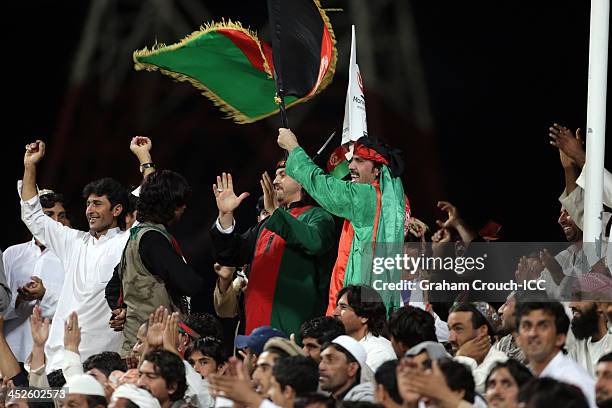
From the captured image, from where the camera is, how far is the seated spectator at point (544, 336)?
18.9ft

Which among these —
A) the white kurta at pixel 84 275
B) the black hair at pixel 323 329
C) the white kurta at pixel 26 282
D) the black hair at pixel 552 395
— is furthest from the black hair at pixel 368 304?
the white kurta at pixel 26 282

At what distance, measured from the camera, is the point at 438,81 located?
1005 cm

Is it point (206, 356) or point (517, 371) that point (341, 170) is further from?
point (517, 371)

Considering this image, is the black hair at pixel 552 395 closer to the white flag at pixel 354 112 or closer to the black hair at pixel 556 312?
the black hair at pixel 556 312

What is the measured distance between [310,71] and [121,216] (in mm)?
1408

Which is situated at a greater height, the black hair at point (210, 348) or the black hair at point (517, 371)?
the black hair at point (210, 348)

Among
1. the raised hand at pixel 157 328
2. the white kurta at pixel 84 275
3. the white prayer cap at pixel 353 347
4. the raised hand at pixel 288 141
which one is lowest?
the white prayer cap at pixel 353 347

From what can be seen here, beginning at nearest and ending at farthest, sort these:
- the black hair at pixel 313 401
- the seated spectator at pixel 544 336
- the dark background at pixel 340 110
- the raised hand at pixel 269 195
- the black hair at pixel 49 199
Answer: the black hair at pixel 313 401, the seated spectator at pixel 544 336, the raised hand at pixel 269 195, the black hair at pixel 49 199, the dark background at pixel 340 110

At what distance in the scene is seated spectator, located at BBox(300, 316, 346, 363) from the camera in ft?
23.4

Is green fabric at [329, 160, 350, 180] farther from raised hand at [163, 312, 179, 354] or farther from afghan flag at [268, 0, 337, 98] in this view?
raised hand at [163, 312, 179, 354]

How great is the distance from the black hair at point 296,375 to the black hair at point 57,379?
67.7 inches

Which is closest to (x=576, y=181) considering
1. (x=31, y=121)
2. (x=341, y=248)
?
(x=341, y=248)

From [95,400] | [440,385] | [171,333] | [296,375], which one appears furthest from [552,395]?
[171,333]

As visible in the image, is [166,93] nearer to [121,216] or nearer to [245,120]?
[245,120]
